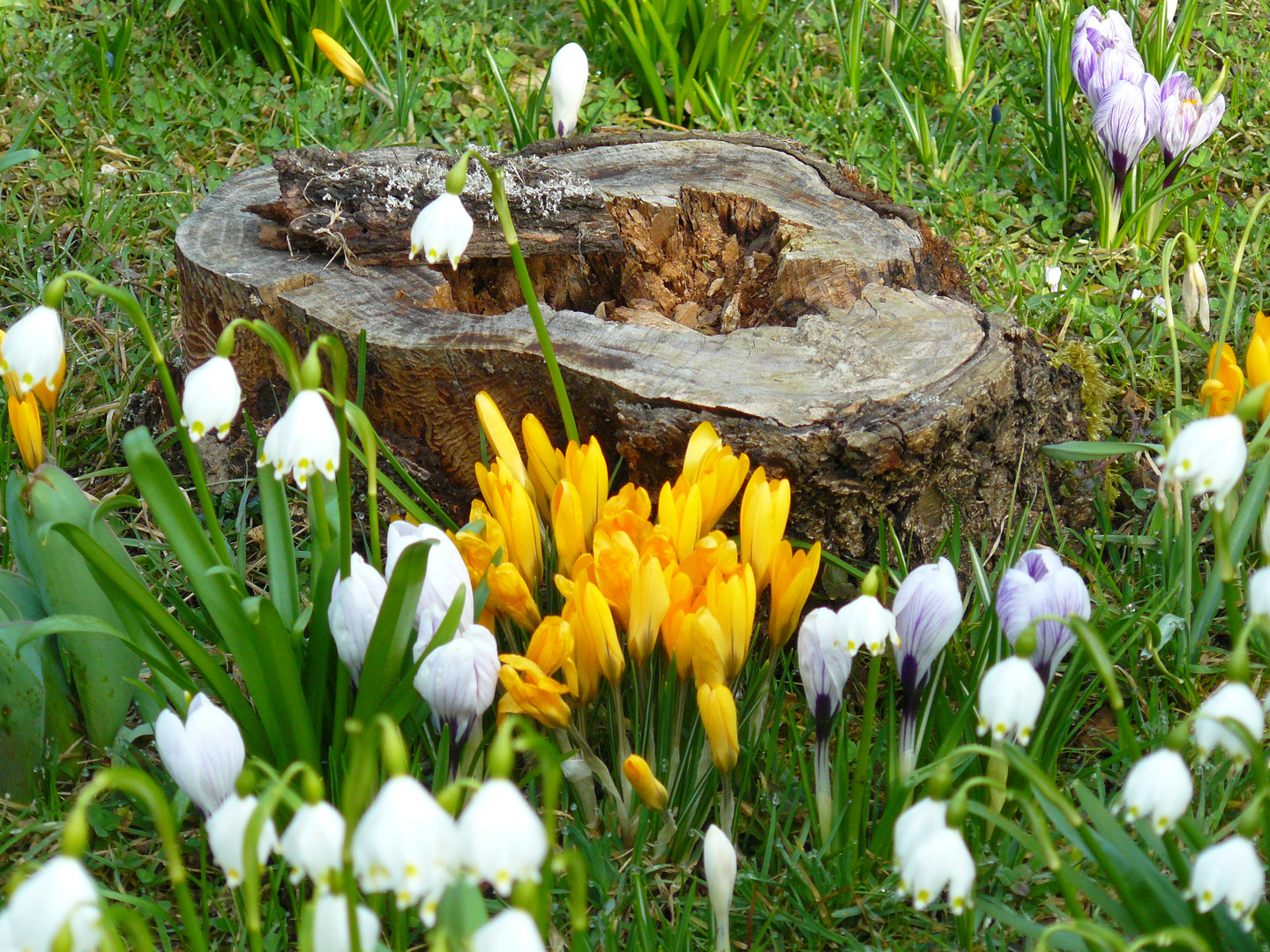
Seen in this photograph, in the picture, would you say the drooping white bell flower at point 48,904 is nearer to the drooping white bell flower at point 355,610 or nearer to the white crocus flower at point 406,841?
the white crocus flower at point 406,841

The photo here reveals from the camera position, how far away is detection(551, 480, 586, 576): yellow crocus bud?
1546 millimetres

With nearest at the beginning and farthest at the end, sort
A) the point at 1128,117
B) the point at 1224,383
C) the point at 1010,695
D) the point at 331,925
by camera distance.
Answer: the point at 331,925 < the point at 1010,695 < the point at 1224,383 < the point at 1128,117

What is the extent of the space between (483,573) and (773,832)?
0.51 meters

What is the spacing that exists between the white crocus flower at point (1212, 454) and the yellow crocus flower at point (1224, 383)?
27.4 inches

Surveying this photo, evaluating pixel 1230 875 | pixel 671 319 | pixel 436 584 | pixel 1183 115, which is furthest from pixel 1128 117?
pixel 1230 875

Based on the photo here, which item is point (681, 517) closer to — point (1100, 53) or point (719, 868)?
point (719, 868)

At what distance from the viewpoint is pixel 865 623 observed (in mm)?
1154

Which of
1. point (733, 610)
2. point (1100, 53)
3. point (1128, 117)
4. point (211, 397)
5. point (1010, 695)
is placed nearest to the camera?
point (1010, 695)

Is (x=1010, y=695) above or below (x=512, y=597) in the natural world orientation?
above

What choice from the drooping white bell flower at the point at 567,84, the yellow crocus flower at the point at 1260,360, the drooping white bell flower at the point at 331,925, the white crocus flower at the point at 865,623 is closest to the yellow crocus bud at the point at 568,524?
the white crocus flower at the point at 865,623

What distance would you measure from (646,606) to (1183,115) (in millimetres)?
1936

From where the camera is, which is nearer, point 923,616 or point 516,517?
point 923,616

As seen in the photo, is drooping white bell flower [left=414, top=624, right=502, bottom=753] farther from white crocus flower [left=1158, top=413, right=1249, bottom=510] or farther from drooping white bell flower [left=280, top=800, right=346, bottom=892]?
white crocus flower [left=1158, top=413, right=1249, bottom=510]

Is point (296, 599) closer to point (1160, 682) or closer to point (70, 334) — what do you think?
point (1160, 682)
